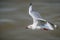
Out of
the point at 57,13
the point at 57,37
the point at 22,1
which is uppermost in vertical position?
the point at 22,1

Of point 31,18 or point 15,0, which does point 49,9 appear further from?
point 15,0

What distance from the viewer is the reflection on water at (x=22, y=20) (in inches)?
58.9

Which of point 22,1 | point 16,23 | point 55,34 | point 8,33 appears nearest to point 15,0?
point 22,1

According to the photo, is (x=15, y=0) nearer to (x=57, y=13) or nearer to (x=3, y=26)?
(x=3, y=26)

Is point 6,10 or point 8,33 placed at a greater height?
point 6,10

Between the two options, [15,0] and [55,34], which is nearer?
[55,34]

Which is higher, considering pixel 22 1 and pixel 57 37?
pixel 22 1

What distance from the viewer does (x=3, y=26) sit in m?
1.54

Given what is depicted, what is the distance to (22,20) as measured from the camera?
1564 millimetres

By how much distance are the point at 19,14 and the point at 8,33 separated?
0.22 metres

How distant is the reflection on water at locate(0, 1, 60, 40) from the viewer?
4.91ft

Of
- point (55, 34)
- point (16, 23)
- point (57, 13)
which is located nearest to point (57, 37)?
point (55, 34)

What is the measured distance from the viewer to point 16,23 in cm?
156

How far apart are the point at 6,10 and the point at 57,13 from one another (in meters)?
0.50
